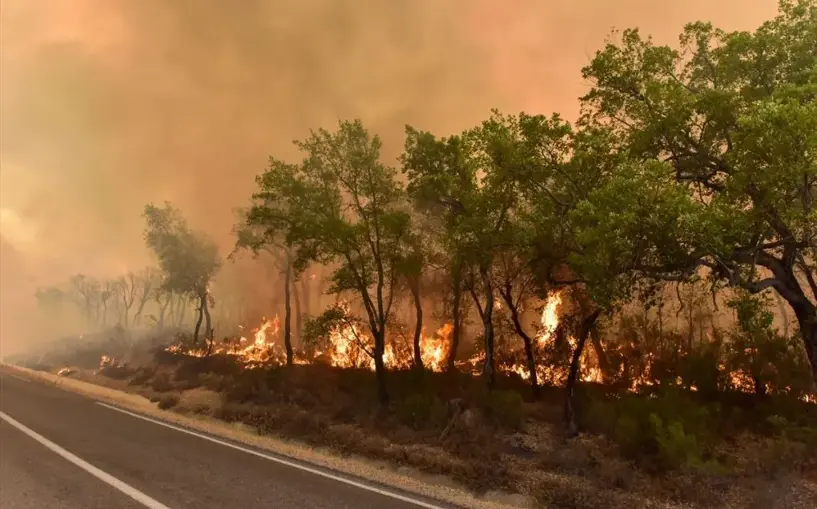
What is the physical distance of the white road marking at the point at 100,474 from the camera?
7.75m

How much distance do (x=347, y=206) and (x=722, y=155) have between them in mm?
15114

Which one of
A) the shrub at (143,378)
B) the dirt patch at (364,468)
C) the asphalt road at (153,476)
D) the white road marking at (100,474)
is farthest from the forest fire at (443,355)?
the white road marking at (100,474)

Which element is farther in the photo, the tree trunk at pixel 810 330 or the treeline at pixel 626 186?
the tree trunk at pixel 810 330

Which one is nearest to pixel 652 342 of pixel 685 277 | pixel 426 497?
pixel 685 277

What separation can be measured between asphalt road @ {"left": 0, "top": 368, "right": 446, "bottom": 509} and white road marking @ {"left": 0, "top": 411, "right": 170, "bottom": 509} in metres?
0.02

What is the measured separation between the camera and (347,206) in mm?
22000

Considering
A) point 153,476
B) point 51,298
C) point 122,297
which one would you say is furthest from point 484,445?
point 51,298

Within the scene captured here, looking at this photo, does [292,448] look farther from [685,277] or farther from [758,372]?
[758,372]

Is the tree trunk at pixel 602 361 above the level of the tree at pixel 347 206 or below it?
below

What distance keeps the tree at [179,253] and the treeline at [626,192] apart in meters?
28.5

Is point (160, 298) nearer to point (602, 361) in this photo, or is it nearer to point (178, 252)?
point (178, 252)

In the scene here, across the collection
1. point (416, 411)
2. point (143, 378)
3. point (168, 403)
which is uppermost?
point (416, 411)

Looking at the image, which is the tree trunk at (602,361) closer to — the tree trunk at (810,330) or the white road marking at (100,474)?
the tree trunk at (810,330)

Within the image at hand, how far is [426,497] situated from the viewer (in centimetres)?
896
